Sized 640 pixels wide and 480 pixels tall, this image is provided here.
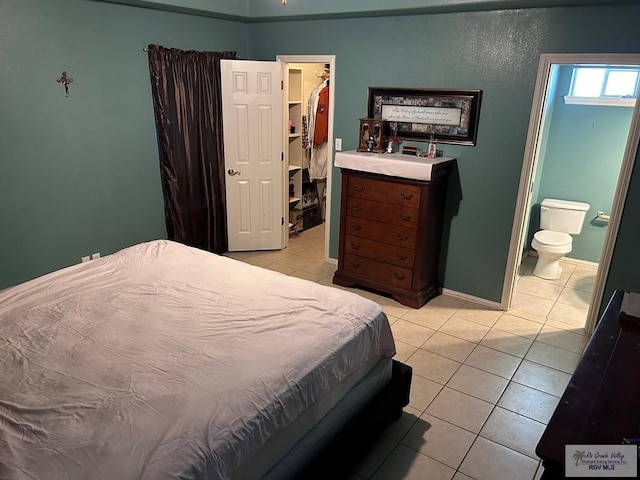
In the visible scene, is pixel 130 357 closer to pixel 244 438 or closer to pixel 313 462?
pixel 244 438

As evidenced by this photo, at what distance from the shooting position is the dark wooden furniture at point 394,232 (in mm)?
3916

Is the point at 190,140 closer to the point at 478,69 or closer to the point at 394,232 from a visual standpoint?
the point at 394,232

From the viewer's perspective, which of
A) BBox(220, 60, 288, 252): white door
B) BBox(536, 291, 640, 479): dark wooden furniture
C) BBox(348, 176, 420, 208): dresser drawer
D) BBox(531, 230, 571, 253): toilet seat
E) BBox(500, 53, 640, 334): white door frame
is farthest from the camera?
BBox(220, 60, 288, 252): white door

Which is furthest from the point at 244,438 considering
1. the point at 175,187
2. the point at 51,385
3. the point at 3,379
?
the point at 175,187

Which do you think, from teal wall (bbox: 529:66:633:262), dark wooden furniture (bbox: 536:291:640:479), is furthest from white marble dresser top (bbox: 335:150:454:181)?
dark wooden furniture (bbox: 536:291:640:479)

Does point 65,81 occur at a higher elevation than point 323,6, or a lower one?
lower

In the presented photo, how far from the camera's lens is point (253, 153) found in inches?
199

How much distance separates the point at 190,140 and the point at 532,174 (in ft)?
10.3

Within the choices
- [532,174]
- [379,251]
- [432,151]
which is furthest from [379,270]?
[532,174]

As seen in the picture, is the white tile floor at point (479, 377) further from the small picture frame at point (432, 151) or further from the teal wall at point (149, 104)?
the small picture frame at point (432, 151)

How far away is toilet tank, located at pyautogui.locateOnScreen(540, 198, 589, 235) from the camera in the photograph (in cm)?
491

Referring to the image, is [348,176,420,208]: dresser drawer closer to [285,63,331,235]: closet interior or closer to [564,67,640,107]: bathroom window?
[285,63,331,235]: closet interior

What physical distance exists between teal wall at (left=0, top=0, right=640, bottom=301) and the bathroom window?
1.56m

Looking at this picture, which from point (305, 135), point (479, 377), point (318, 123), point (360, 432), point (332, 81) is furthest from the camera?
point (305, 135)
